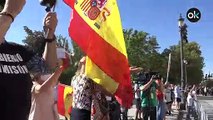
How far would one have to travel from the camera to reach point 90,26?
6.21 m

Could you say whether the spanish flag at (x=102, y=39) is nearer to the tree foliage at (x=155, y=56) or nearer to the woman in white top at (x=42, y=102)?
the woman in white top at (x=42, y=102)

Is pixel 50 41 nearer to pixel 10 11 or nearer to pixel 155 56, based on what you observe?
pixel 10 11

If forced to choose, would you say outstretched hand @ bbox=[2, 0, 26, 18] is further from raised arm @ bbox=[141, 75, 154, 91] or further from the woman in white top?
raised arm @ bbox=[141, 75, 154, 91]

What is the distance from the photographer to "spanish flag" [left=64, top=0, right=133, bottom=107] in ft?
20.2

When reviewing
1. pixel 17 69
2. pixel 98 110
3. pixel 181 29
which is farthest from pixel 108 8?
pixel 181 29

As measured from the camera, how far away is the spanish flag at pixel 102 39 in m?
6.14

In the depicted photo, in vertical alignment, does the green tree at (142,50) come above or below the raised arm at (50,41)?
above

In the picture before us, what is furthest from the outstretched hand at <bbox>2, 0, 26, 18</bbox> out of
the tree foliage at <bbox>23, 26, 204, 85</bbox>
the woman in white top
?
the tree foliage at <bbox>23, 26, 204, 85</bbox>

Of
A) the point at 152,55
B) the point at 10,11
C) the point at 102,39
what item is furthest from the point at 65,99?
the point at 152,55

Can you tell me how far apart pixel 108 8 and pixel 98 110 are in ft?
4.54

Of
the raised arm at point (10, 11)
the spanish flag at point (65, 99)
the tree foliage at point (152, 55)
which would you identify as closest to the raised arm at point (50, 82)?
the raised arm at point (10, 11)

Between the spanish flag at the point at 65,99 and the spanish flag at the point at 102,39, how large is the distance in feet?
10.7

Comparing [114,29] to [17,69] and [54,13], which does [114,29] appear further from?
[17,69]

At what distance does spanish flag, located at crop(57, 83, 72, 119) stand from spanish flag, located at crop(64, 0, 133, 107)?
3.26 metres
